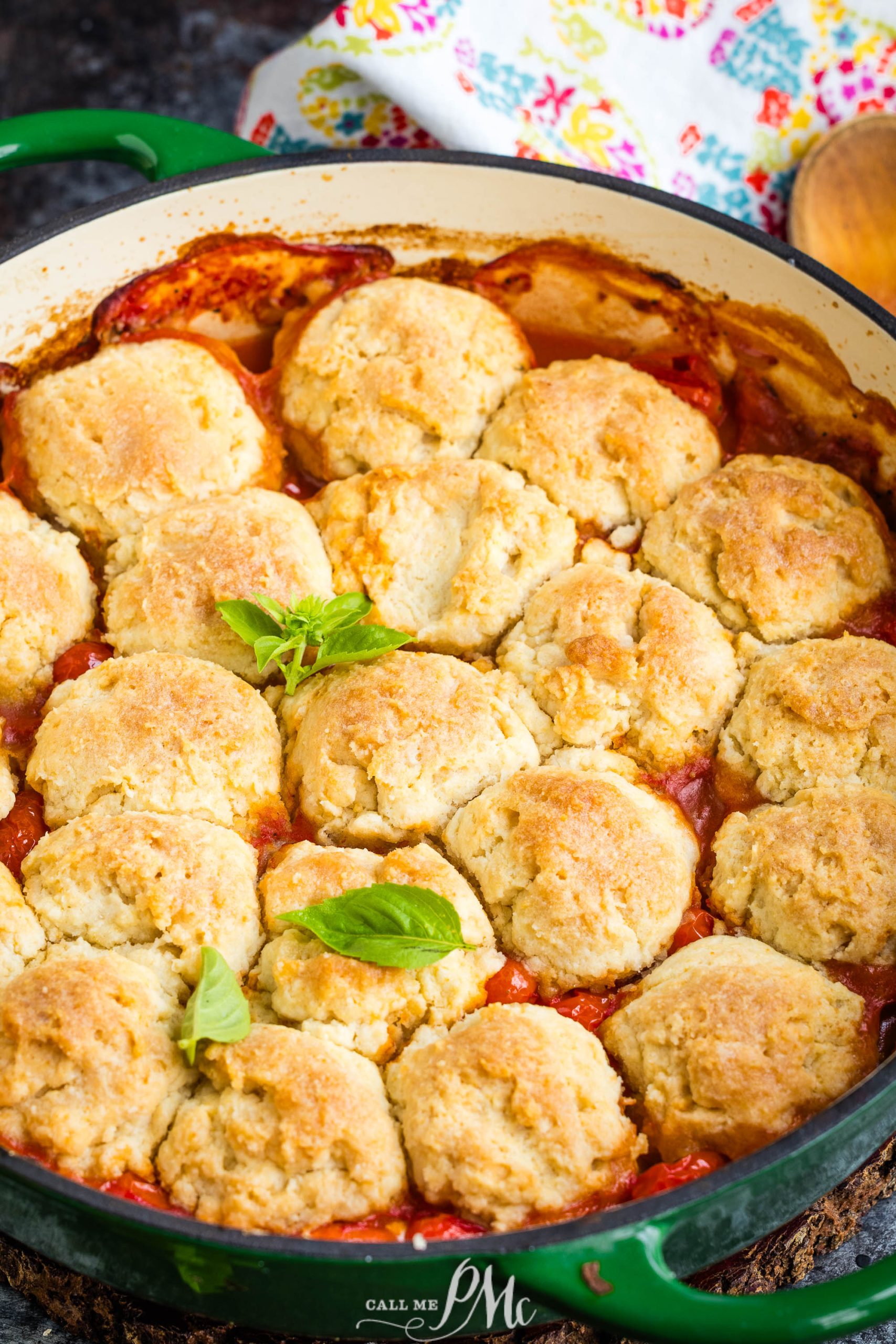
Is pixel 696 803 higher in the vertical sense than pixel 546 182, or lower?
lower

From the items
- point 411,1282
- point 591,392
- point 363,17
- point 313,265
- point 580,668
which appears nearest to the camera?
point 411,1282

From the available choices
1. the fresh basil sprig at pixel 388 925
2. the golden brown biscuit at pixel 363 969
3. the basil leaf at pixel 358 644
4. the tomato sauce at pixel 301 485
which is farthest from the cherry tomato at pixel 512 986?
the tomato sauce at pixel 301 485

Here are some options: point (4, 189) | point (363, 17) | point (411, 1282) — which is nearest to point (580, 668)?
point (411, 1282)

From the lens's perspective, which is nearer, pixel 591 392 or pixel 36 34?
pixel 591 392

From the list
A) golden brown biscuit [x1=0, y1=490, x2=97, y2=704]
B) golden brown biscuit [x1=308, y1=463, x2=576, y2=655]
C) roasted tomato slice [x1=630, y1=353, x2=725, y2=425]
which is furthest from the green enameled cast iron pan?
golden brown biscuit [x1=308, y1=463, x2=576, y2=655]

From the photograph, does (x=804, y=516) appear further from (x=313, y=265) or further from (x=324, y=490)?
(x=313, y=265)

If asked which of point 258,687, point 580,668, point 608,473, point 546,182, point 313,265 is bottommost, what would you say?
point 258,687

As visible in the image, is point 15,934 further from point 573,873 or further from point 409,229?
point 409,229
